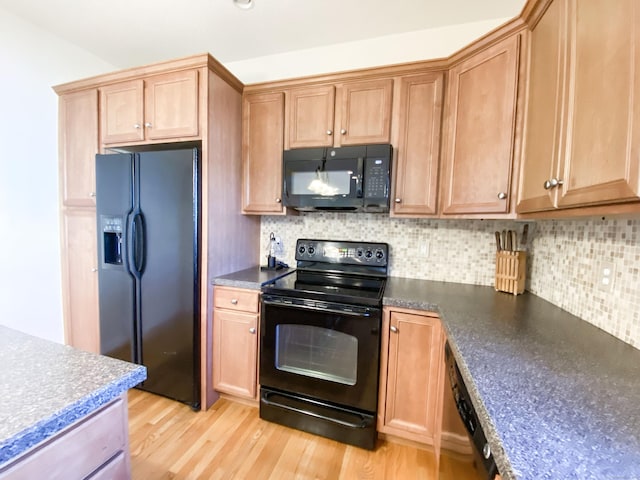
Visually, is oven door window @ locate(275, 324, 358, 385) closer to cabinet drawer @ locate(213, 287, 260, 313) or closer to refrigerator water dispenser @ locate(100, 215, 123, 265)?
cabinet drawer @ locate(213, 287, 260, 313)

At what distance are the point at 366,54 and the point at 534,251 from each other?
184 cm

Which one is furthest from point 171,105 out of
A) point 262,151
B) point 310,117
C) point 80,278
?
point 80,278

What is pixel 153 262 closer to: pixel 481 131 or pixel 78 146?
pixel 78 146

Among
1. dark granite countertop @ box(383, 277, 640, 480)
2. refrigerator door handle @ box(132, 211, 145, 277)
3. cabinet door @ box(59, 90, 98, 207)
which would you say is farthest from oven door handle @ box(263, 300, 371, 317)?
cabinet door @ box(59, 90, 98, 207)

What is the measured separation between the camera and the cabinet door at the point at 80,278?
2199 mm

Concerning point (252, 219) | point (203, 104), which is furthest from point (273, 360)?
point (203, 104)

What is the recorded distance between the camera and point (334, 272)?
2.14 m

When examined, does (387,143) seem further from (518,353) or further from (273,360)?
(273,360)

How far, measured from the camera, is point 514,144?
4.68 feet

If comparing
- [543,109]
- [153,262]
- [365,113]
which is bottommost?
[153,262]

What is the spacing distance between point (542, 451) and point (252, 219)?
218 centimetres

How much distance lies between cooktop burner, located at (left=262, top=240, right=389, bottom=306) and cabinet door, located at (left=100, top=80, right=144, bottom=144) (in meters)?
1.47

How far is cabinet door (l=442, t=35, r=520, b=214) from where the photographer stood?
143cm

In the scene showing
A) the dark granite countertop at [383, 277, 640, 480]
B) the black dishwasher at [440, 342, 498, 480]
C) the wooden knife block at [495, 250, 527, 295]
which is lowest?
the black dishwasher at [440, 342, 498, 480]
